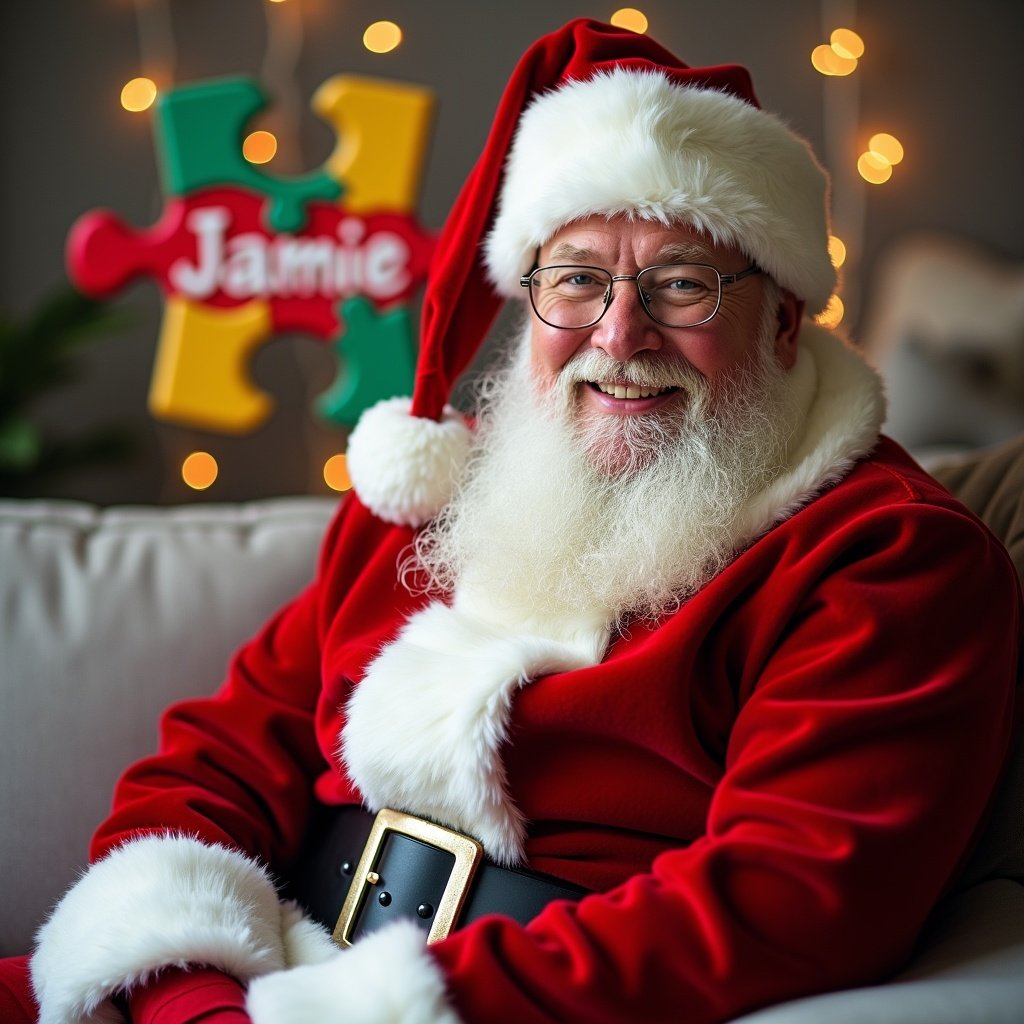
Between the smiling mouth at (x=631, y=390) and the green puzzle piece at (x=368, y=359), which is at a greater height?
the smiling mouth at (x=631, y=390)

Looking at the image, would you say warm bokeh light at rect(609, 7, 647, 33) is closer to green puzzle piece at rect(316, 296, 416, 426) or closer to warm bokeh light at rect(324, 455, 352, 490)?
green puzzle piece at rect(316, 296, 416, 426)

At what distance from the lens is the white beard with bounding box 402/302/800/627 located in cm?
123

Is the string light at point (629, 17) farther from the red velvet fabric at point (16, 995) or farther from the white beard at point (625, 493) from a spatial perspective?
the red velvet fabric at point (16, 995)

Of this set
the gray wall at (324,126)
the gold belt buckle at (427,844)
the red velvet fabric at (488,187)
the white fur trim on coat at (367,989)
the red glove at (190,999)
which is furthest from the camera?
the gray wall at (324,126)

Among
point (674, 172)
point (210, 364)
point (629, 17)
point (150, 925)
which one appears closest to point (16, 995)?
point (150, 925)

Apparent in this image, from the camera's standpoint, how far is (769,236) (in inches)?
50.2

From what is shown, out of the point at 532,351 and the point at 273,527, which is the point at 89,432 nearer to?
the point at 273,527

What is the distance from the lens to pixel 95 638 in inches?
62.2

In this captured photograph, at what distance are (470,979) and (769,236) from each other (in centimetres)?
85

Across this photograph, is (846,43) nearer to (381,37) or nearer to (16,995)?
(381,37)

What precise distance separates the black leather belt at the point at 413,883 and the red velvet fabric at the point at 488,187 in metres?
0.55

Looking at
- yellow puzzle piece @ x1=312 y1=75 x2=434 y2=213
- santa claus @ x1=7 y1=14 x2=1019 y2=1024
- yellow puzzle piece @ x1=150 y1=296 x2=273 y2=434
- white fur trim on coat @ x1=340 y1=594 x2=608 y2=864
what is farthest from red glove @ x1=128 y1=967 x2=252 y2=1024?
yellow puzzle piece @ x1=312 y1=75 x2=434 y2=213

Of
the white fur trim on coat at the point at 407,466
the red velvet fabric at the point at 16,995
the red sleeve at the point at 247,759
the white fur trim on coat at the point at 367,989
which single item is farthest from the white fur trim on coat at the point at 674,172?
the red velvet fabric at the point at 16,995

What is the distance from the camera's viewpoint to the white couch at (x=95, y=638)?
4.87 ft
